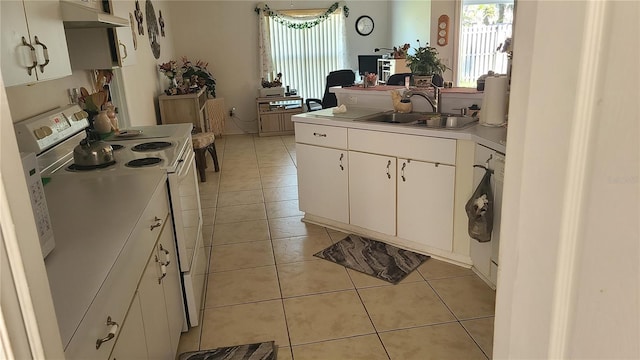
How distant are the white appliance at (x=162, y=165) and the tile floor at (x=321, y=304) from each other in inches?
8.7

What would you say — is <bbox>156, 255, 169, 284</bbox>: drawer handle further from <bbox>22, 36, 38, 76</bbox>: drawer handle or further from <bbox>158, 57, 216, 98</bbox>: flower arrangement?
<bbox>158, 57, 216, 98</bbox>: flower arrangement

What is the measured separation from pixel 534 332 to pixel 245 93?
7.57m

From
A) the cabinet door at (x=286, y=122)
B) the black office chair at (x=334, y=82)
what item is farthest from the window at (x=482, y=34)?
the cabinet door at (x=286, y=122)

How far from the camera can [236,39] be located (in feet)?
25.1

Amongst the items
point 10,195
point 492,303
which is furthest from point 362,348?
point 10,195

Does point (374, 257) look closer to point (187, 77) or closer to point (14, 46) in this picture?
point (14, 46)

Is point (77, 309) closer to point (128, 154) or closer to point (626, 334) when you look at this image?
point (626, 334)

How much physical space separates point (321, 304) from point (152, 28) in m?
4.37

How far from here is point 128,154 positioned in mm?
2523

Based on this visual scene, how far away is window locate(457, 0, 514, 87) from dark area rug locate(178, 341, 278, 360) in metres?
5.93

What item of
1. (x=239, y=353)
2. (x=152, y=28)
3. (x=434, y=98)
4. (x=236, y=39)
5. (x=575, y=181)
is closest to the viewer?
(x=575, y=181)

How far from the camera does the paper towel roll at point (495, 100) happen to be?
2.73 meters

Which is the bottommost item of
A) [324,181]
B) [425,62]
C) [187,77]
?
[324,181]

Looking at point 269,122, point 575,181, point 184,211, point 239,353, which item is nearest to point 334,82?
point 269,122
